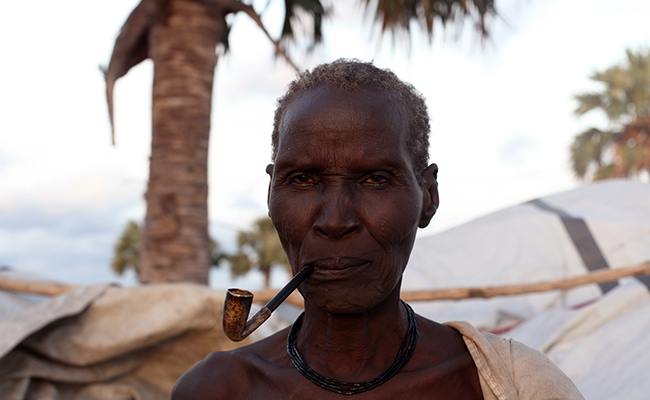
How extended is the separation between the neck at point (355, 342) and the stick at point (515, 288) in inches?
Result: 70.3

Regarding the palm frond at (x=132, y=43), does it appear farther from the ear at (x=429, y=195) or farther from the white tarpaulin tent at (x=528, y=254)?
the ear at (x=429, y=195)

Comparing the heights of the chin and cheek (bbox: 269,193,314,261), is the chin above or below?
below

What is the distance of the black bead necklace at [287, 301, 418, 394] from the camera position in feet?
4.36

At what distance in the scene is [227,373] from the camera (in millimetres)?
1470

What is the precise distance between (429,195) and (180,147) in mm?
3190

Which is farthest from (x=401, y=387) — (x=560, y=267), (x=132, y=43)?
(x=132, y=43)

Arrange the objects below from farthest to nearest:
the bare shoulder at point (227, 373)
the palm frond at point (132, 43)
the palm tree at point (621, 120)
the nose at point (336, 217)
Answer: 1. the palm tree at point (621, 120)
2. the palm frond at point (132, 43)
3. the bare shoulder at point (227, 373)
4. the nose at point (336, 217)

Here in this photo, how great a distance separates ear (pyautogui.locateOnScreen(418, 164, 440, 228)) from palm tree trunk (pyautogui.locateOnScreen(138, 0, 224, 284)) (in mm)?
3017

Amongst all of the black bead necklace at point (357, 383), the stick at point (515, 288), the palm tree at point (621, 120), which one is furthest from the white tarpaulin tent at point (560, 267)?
the palm tree at point (621, 120)

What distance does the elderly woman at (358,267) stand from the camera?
1.26m

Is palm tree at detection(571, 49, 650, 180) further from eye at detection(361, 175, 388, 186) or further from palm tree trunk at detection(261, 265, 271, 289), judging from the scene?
eye at detection(361, 175, 388, 186)

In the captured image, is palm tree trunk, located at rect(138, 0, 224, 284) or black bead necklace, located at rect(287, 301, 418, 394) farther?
palm tree trunk, located at rect(138, 0, 224, 284)

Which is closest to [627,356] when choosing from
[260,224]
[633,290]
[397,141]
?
[633,290]

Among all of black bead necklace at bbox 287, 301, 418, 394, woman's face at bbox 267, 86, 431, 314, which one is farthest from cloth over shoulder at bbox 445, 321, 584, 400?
woman's face at bbox 267, 86, 431, 314
